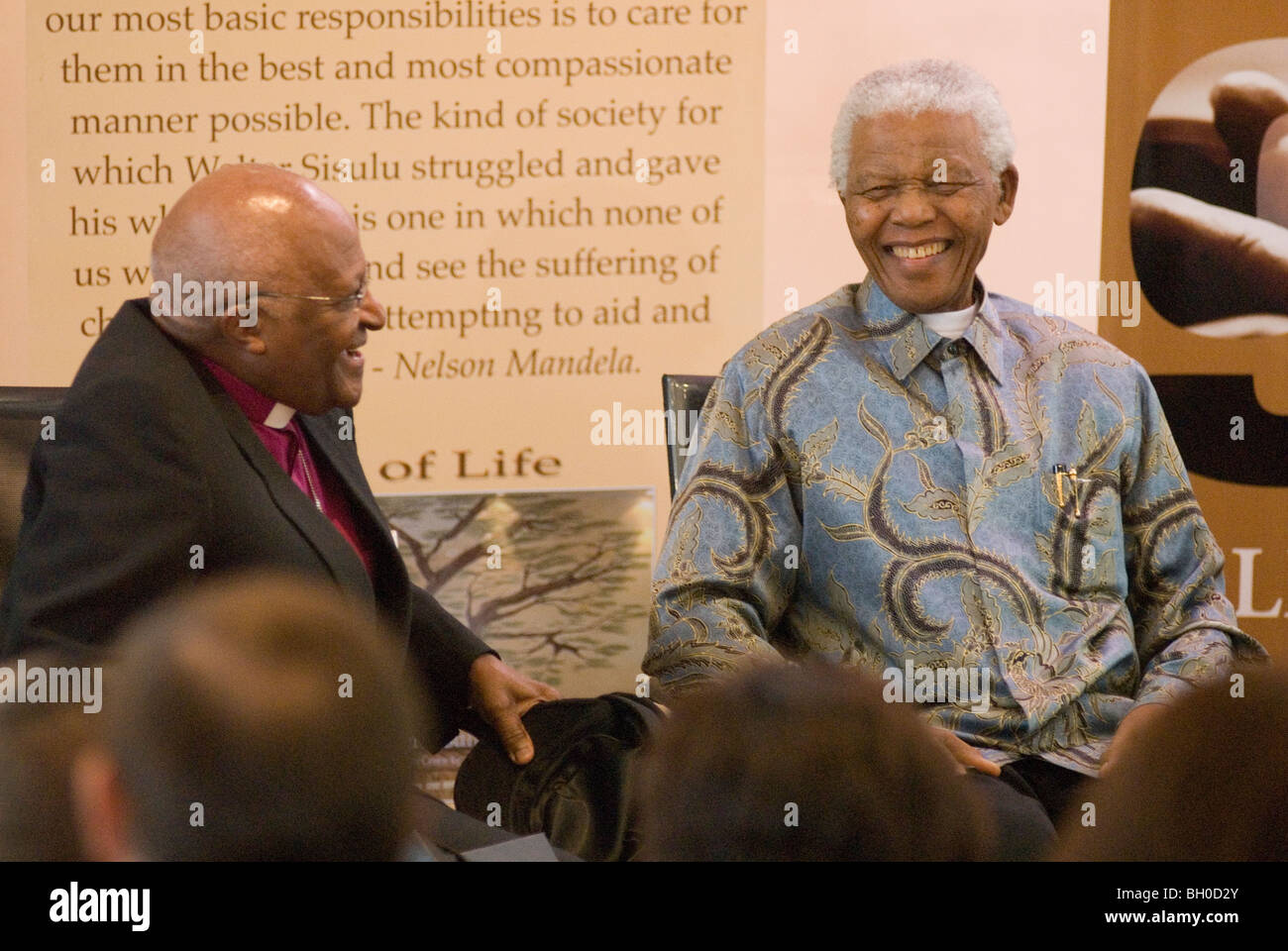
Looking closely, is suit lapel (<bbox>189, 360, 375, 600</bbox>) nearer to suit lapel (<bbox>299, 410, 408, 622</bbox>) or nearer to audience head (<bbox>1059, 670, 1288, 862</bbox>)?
suit lapel (<bbox>299, 410, 408, 622</bbox>)

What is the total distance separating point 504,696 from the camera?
2453 mm

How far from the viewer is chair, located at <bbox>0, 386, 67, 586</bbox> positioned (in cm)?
264

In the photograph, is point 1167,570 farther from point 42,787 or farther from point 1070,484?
point 42,787

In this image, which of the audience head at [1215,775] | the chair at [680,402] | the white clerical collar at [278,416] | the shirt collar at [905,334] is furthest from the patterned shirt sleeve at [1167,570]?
the audience head at [1215,775]

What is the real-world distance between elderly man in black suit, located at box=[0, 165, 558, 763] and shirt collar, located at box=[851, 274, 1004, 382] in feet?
2.90

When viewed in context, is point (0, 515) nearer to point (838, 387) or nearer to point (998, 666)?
point (838, 387)

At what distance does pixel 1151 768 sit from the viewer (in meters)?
1.04

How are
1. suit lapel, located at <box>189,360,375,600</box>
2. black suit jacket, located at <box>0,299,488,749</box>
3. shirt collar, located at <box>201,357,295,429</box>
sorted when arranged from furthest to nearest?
shirt collar, located at <box>201,357,295,429</box>, suit lapel, located at <box>189,360,375,600</box>, black suit jacket, located at <box>0,299,488,749</box>

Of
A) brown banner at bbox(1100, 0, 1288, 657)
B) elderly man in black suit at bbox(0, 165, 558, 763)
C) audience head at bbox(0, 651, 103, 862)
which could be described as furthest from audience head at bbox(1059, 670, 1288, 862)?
brown banner at bbox(1100, 0, 1288, 657)

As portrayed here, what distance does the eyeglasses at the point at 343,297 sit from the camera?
2314 mm

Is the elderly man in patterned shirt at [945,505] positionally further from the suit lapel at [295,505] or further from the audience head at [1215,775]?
the audience head at [1215,775]
